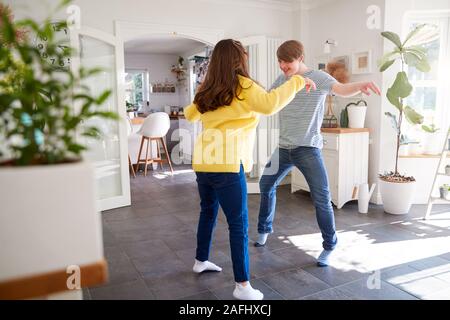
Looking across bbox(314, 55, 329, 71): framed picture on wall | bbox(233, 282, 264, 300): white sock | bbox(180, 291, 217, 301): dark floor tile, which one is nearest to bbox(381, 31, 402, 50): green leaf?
bbox(314, 55, 329, 71): framed picture on wall

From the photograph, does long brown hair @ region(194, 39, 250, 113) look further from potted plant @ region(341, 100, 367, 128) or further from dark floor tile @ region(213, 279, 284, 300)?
potted plant @ region(341, 100, 367, 128)

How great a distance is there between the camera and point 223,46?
1.92 meters

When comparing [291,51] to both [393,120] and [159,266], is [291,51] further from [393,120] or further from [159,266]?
[393,120]

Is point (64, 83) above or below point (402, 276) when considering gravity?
above

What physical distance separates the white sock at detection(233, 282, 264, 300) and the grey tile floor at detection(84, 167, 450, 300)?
0.35 ft

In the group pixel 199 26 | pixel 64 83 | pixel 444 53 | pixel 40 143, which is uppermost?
pixel 199 26

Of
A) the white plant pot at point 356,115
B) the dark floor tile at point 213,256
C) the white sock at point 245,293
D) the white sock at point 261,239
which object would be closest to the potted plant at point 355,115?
the white plant pot at point 356,115

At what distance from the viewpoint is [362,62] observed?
432 cm

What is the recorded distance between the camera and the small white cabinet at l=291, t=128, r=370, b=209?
4055 mm

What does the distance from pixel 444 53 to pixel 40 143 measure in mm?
4411

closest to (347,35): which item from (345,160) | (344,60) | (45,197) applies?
(344,60)

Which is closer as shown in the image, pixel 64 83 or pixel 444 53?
pixel 64 83

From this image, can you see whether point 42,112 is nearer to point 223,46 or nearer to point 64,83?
point 64,83
